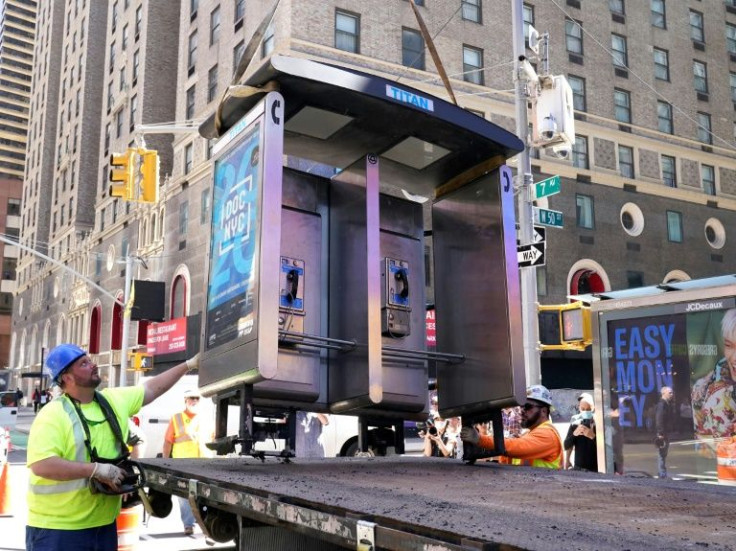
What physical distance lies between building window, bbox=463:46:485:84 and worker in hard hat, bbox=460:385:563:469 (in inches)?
1076

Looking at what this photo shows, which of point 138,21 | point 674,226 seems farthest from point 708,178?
point 138,21

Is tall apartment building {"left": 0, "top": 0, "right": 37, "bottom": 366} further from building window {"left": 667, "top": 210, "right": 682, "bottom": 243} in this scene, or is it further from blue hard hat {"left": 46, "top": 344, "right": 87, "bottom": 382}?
blue hard hat {"left": 46, "top": 344, "right": 87, "bottom": 382}

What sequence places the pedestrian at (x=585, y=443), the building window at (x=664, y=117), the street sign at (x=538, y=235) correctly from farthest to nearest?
the building window at (x=664, y=117) < the street sign at (x=538, y=235) < the pedestrian at (x=585, y=443)

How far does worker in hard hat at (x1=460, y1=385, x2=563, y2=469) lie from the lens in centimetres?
630

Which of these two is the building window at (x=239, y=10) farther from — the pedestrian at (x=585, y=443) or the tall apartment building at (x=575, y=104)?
the pedestrian at (x=585, y=443)

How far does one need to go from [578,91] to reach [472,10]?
6.60 m

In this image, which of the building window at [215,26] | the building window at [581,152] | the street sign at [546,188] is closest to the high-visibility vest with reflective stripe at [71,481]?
the street sign at [546,188]

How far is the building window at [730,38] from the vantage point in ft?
137

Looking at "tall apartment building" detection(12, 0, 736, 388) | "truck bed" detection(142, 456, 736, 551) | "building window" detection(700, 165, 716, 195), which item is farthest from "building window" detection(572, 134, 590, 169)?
"truck bed" detection(142, 456, 736, 551)


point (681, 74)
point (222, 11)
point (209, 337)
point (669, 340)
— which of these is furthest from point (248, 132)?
point (681, 74)

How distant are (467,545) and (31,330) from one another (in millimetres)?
70408

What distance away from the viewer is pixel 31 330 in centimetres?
6631

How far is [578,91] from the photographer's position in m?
36.1

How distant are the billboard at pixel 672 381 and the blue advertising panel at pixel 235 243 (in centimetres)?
627
